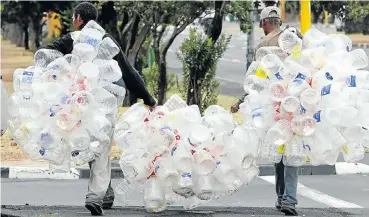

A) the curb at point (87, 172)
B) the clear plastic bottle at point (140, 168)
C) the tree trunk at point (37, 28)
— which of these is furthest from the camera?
the tree trunk at point (37, 28)

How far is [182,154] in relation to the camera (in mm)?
8812

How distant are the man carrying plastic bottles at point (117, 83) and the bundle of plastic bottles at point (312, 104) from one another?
1020mm

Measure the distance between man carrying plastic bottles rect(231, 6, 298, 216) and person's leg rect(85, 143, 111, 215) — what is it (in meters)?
1.32

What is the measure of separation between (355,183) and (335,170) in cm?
86

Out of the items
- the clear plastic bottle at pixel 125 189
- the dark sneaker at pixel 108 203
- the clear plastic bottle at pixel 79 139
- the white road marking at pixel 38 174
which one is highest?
the clear plastic bottle at pixel 79 139

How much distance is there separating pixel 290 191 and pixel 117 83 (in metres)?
1.85

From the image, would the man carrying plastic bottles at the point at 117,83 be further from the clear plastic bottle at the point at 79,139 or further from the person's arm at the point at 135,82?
the clear plastic bottle at the point at 79,139

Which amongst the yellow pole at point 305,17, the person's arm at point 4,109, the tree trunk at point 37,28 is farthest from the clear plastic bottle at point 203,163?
the tree trunk at point 37,28

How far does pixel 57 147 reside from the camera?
888cm

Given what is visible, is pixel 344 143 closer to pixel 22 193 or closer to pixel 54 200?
pixel 54 200

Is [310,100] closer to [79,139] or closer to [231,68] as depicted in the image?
[79,139]

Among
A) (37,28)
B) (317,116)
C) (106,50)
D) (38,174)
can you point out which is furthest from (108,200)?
(37,28)

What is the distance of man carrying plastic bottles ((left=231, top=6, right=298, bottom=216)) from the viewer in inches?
381

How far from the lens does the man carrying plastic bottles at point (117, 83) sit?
934 cm
